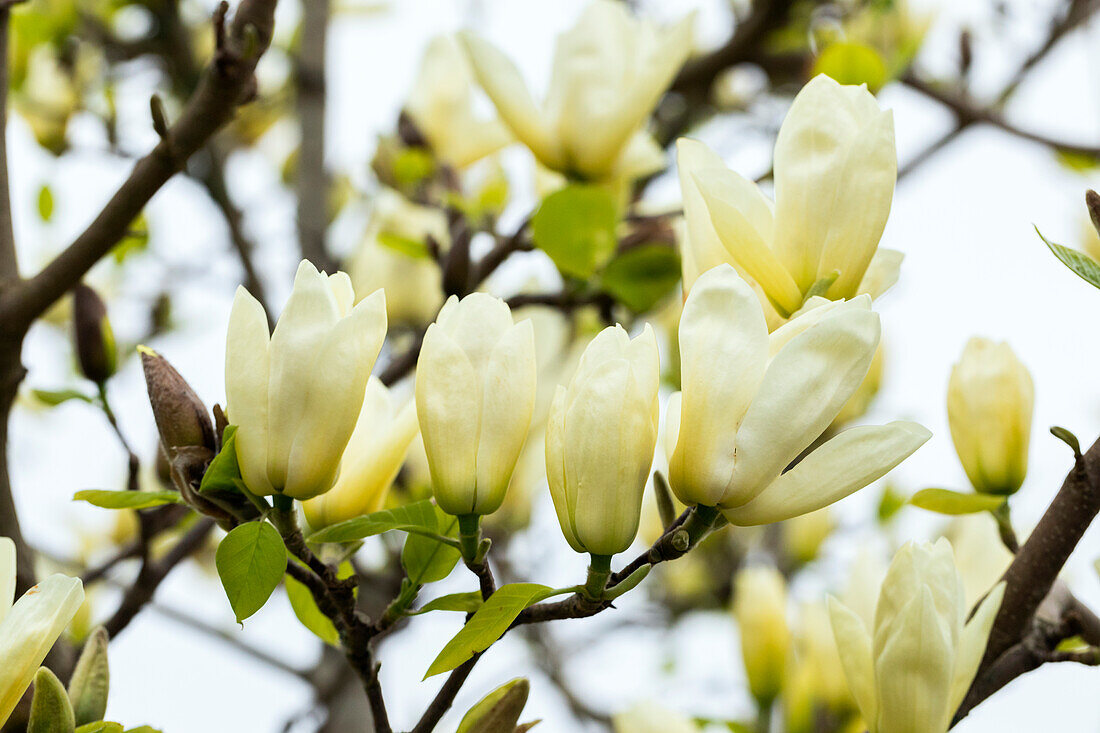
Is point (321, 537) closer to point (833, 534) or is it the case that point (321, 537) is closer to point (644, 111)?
point (644, 111)

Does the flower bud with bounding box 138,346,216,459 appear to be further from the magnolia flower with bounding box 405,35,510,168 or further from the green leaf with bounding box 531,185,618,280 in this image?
the magnolia flower with bounding box 405,35,510,168

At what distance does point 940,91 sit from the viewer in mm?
1507

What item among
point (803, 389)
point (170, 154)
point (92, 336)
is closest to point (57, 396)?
point (92, 336)

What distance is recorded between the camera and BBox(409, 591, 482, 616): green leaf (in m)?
0.49

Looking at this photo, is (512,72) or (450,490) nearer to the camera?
(450,490)

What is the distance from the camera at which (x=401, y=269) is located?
47.6 inches

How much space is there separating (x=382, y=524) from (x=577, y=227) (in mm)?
393

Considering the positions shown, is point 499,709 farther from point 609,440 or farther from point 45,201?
point 45,201

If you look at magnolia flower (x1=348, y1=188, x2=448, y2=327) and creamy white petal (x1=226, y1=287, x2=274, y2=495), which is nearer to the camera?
creamy white petal (x1=226, y1=287, x2=274, y2=495)

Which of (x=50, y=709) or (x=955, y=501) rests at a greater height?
(x=50, y=709)

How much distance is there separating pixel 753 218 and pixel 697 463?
17cm

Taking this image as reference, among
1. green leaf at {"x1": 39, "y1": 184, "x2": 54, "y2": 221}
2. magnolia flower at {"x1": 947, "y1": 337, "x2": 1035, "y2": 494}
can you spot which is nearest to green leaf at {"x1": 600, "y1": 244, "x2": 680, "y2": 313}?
magnolia flower at {"x1": 947, "y1": 337, "x2": 1035, "y2": 494}

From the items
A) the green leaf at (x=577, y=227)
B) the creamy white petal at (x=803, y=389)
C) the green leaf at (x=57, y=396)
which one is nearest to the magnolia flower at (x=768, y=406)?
the creamy white petal at (x=803, y=389)

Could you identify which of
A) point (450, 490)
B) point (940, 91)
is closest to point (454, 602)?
point (450, 490)
